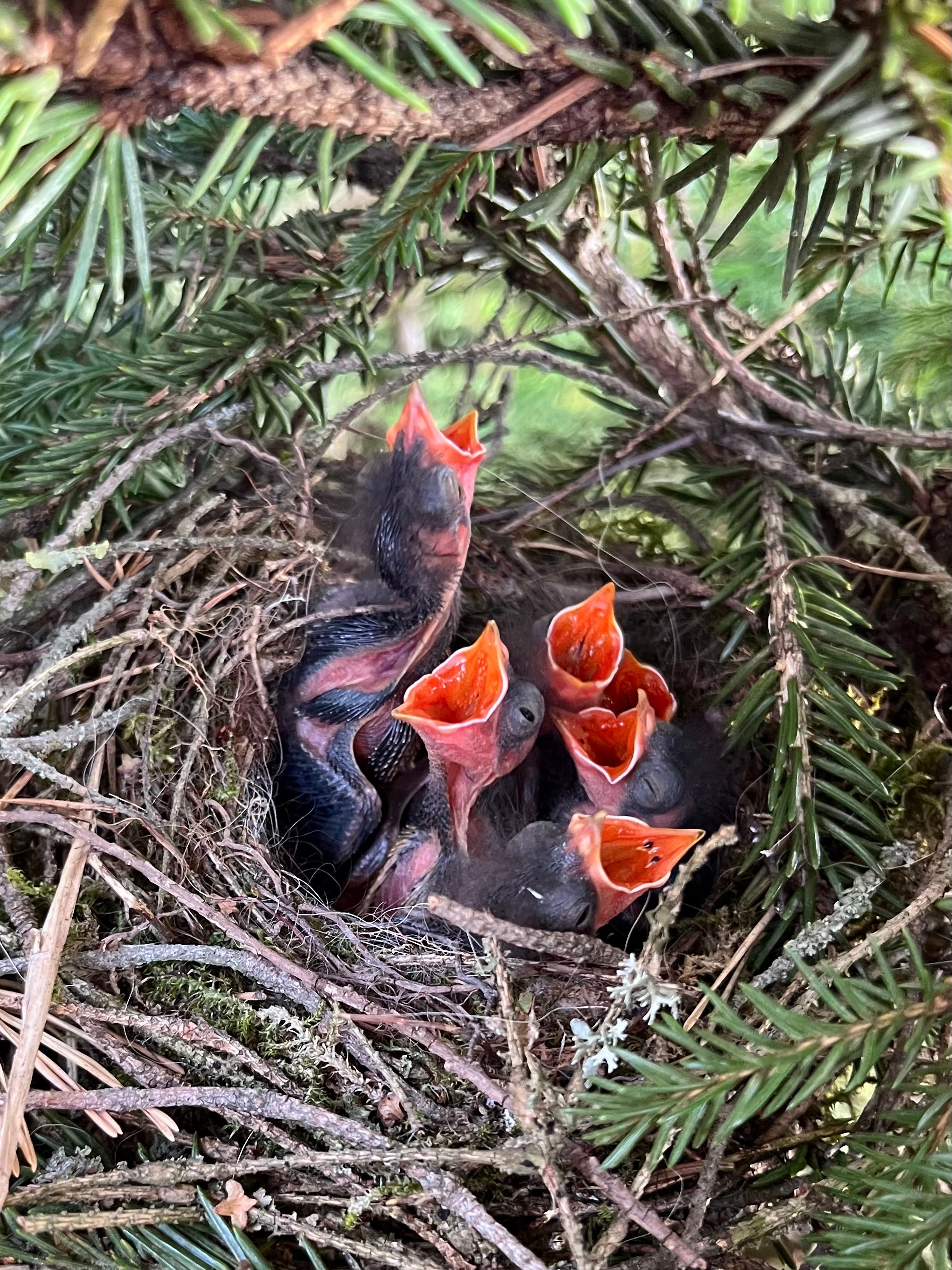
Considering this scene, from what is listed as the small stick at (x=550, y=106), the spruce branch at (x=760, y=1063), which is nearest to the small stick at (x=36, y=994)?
the spruce branch at (x=760, y=1063)

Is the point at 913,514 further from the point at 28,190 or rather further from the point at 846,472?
the point at 28,190

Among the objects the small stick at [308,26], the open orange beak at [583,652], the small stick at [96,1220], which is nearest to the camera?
the small stick at [308,26]

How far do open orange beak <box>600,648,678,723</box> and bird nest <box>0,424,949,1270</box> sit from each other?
0.21 metres

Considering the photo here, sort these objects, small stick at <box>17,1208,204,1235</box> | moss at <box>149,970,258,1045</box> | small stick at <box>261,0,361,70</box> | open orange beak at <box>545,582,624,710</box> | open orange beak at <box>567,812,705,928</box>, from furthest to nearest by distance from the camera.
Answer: open orange beak at <box>545,582,624,710</box>, open orange beak at <box>567,812,705,928</box>, moss at <box>149,970,258,1045</box>, small stick at <box>17,1208,204,1235</box>, small stick at <box>261,0,361,70</box>

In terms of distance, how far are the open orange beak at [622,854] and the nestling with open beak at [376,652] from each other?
0.84ft

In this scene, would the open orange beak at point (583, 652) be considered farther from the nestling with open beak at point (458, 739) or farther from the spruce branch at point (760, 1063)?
the spruce branch at point (760, 1063)

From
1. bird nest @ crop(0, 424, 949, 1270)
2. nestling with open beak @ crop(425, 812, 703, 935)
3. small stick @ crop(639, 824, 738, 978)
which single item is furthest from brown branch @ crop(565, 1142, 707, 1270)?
nestling with open beak @ crop(425, 812, 703, 935)

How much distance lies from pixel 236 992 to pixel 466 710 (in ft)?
1.09

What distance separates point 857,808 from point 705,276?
0.47 meters

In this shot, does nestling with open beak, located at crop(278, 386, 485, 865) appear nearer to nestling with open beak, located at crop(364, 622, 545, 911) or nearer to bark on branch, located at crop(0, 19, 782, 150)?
nestling with open beak, located at crop(364, 622, 545, 911)

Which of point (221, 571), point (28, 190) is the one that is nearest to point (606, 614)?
point (221, 571)

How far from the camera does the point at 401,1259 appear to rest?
1.95 feet

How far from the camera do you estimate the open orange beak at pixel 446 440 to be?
0.90 m

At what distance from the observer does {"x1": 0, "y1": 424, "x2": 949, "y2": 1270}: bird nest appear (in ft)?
2.02
